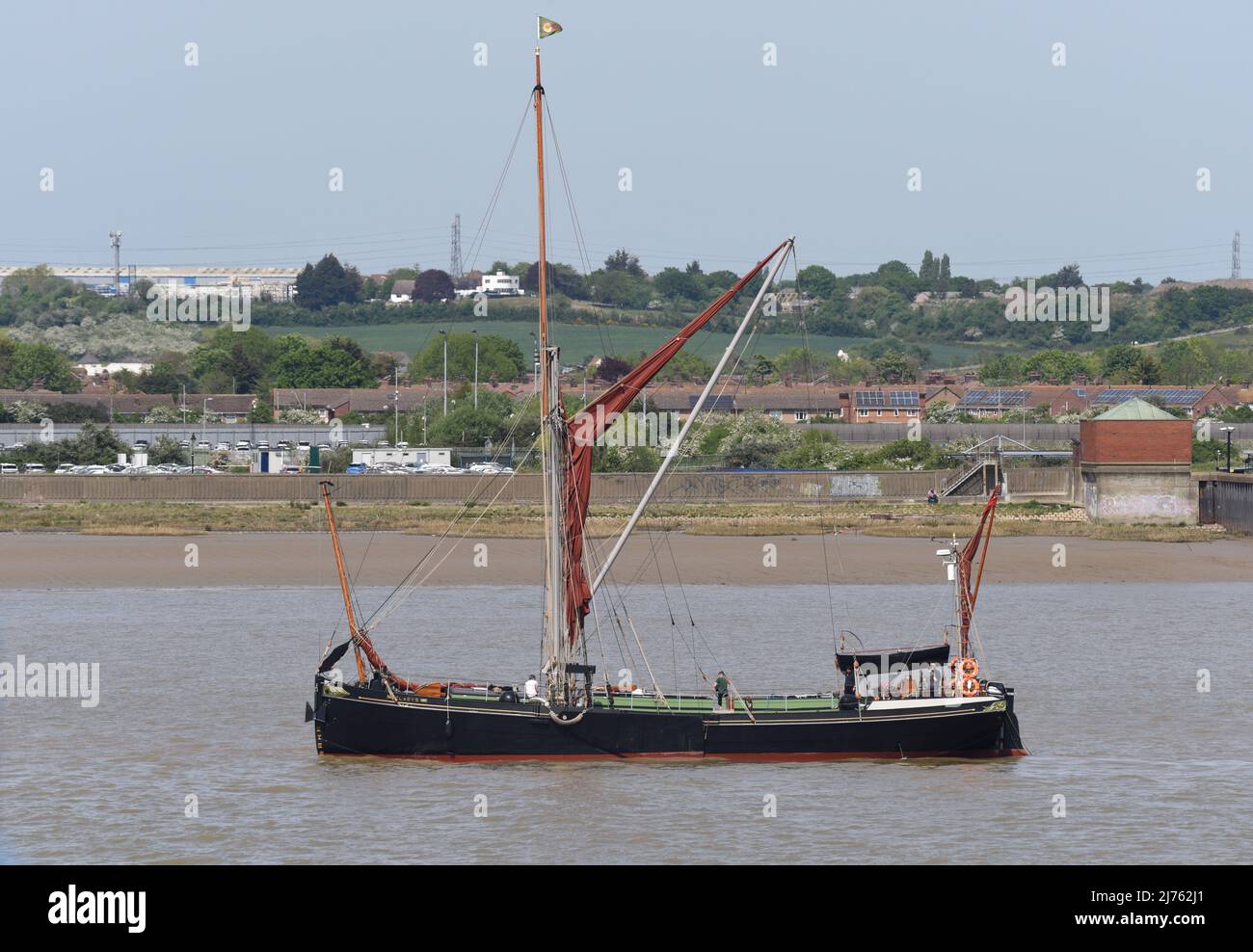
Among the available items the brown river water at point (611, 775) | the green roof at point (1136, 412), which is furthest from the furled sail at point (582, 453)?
the green roof at point (1136, 412)

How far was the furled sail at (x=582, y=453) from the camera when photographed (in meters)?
39.7

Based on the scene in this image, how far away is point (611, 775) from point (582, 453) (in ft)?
26.3

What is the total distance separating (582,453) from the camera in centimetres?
4069

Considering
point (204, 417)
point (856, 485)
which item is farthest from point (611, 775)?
point (204, 417)

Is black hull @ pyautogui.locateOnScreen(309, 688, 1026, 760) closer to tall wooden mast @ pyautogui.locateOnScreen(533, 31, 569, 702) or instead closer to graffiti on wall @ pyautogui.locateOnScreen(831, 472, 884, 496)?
tall wooden mast @ pyautogui.locateOnScreen(533, 31, 569, 702)

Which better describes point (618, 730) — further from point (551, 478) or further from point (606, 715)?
point (551, 478)

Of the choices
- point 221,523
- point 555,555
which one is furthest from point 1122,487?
point 555,555

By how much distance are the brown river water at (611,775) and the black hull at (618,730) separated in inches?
19.1

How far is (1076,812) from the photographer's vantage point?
3356cm

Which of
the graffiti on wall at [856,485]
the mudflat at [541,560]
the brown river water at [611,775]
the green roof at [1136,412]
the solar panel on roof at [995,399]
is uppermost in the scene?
the solar panel on roof at [995,399]

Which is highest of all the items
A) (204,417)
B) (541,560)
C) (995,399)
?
(995,399)

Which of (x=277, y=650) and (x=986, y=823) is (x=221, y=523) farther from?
(x=986, y=823)

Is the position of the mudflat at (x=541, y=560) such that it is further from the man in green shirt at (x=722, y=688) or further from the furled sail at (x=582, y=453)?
the man in green shirt at (x=722, y=688)
